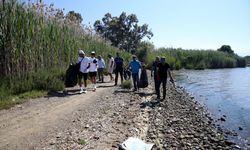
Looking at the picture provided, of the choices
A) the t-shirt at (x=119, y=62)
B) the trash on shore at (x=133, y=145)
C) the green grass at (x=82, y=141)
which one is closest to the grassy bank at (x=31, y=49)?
the t-shirt at (x=119, y=62)

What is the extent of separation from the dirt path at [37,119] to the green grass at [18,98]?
33 cm

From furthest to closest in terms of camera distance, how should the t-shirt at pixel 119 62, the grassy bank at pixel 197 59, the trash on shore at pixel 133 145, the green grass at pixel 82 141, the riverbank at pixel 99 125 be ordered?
1. the grassy bank at pixel 197 59
2. the t-shirt at pixel 119 62
3. the riverbank at pixel 99 125
4. the green grass at pixel 82 141
5. the trash on shore at pixel 133 145

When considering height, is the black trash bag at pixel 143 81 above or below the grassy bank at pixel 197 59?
below

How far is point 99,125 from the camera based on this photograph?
9.32m

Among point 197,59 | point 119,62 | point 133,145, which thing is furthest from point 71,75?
point 197,59

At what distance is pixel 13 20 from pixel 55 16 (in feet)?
16.1

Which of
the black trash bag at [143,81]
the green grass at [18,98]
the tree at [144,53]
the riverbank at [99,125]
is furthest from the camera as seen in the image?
the tree at [144,53]

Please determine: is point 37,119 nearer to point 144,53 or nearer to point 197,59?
point 144,53

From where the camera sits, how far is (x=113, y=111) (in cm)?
1158

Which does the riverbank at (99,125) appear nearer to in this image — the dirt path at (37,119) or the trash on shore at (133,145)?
the dirt path at (37,119)

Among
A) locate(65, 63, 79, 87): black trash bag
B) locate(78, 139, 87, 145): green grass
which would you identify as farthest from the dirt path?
locate(65, 63, 79, 87): black trash bag

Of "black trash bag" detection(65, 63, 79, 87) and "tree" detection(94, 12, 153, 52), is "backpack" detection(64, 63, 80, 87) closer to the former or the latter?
"black trash bag" detection(65, 63, 79, 87)

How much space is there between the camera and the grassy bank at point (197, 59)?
185 feet

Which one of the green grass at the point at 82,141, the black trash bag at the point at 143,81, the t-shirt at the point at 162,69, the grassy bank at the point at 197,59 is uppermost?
the grassy bank at the point at 197,59
